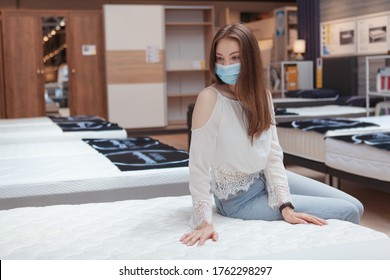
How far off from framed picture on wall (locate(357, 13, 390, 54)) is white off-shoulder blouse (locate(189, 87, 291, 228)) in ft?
18.5

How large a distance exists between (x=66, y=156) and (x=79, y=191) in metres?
0.85

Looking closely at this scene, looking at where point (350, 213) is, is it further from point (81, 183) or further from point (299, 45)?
point (299, 45)

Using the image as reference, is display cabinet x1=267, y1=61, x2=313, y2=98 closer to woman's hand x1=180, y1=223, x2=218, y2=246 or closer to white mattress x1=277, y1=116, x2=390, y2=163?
white mattress x1=277, y1=116, x2=390, y2=163

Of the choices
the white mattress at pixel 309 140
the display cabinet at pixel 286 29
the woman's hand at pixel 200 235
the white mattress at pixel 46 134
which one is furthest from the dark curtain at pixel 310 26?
the woman's hand at pixel 200 235

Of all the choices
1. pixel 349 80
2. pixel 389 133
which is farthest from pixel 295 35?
pixel 389 133

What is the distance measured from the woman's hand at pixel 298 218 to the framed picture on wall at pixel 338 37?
624cm

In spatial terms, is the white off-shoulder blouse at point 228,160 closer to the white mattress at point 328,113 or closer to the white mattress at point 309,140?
the white mattress at point 309,140

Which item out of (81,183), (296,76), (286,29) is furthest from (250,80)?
(286,29)

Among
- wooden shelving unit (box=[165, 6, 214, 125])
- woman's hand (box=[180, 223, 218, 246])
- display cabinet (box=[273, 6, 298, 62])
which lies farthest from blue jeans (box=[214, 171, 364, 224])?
display cabinet (box=[273, 6, 298, 62])

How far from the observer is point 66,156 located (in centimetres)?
350

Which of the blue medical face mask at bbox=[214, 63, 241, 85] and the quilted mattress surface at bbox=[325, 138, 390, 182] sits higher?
the blue medical face mask at bbox=[214, 63, 241, 85]

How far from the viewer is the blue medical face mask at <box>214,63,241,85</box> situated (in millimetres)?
1799

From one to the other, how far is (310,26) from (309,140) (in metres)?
4.88

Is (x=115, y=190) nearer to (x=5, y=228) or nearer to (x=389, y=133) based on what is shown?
(x=5, y=228)
